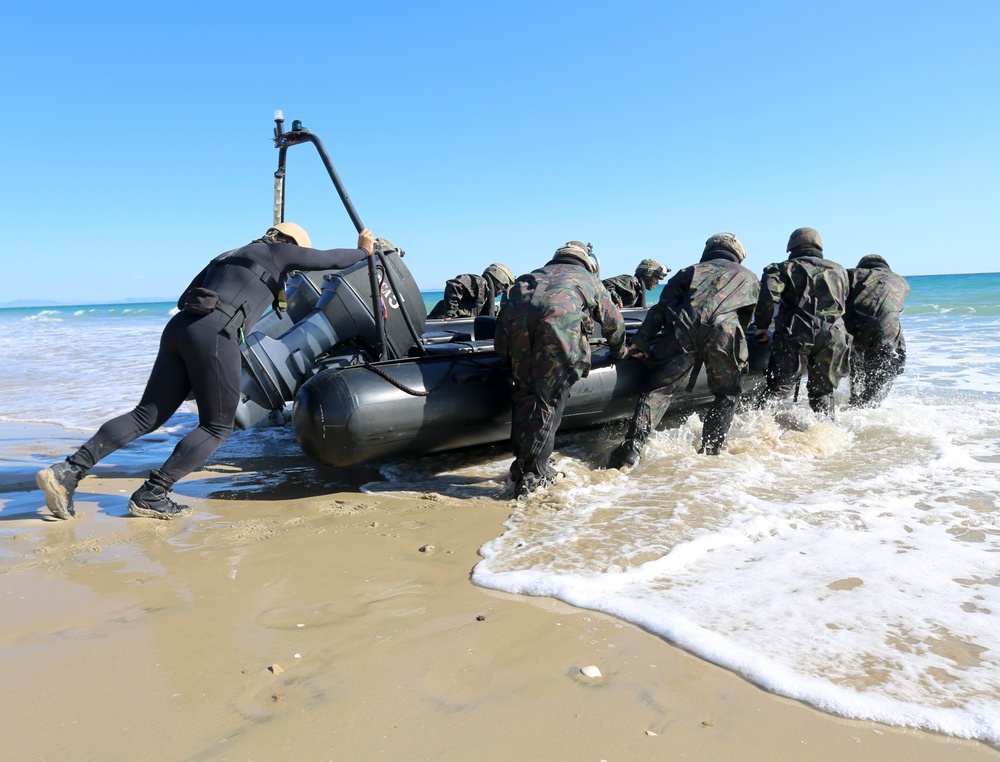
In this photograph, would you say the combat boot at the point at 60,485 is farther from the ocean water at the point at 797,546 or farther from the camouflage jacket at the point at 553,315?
the camouflage jacket at the point at 553,315

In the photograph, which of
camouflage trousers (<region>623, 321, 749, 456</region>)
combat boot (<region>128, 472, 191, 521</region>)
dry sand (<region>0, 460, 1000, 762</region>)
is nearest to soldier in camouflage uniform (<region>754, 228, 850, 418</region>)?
camouflage trousers (<region>623, 321, 749, 456</region>)

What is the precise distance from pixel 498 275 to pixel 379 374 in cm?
377

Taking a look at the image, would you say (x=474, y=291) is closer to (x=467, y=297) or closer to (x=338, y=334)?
(x=467, y=297)

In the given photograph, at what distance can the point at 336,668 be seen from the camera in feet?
6.81

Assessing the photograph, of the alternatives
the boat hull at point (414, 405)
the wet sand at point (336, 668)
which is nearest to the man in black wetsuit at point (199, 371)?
the wet sand at point (336, 668)

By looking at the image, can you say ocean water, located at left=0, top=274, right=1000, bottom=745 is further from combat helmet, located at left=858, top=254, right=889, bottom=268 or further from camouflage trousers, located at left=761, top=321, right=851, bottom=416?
combat helmet, located at left=858, top=254, right=889, bottom=268

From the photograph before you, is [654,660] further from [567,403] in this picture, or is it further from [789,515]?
[567,403]

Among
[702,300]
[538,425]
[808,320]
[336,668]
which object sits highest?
[702,300]

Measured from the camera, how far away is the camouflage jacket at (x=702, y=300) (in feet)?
15.4

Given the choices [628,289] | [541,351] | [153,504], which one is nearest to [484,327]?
[541,351]

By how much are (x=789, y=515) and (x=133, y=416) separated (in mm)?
3066

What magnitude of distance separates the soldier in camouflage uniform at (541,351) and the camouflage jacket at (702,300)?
2.41 ft

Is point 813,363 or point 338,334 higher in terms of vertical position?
point 338,334

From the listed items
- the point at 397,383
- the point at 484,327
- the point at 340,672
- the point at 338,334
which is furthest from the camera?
the point at 484,327
